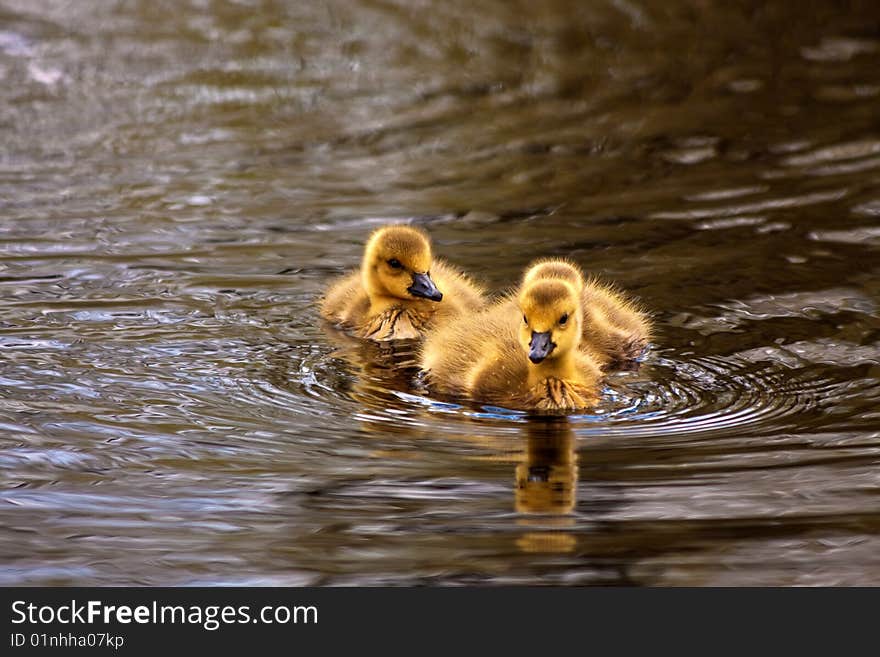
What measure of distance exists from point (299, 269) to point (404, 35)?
4.54 m

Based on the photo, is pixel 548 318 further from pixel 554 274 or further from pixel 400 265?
pixel 400 265

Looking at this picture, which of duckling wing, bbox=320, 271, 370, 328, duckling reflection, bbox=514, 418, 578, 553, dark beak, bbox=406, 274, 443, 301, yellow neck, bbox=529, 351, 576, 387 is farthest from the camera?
duckling wing, bbox=320, 271, 370, 328

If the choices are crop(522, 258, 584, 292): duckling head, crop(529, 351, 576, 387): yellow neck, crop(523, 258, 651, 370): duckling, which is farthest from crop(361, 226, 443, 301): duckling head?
crop(529, 351, 576, 387): yellow neck

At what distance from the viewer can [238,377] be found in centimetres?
600

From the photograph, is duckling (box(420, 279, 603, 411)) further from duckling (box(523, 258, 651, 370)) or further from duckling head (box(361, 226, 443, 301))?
duckling head (box(361, 226, 443, 301))

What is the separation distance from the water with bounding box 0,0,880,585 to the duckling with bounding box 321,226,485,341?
0.17m

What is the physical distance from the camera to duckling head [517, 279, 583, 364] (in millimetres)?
5672

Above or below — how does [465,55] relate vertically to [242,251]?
above

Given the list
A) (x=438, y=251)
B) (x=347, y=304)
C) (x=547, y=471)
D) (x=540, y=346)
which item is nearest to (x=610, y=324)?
(x=540, y=346)

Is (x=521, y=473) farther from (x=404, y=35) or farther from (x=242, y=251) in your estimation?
(x=404, y=35)

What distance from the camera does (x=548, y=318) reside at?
18.7 ft

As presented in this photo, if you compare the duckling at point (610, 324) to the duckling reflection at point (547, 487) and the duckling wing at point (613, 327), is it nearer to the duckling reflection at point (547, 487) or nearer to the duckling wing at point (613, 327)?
the duckling wing at point (613, 327)

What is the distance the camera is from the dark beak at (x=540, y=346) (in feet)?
18.3
